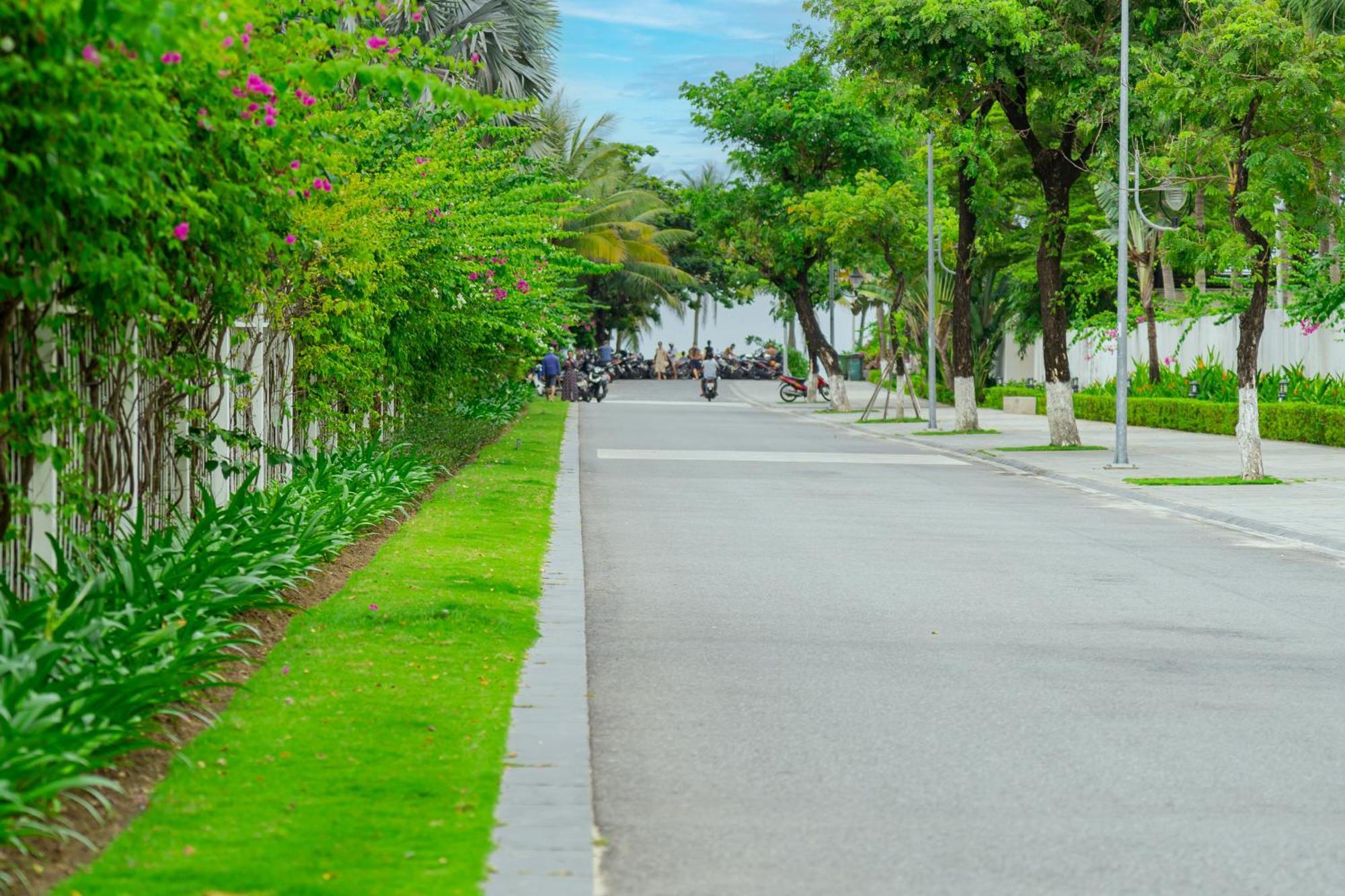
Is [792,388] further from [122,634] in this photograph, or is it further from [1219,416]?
[122,634]

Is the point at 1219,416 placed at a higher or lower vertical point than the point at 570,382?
lower

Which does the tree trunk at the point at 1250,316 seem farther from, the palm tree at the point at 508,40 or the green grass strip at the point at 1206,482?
the palm tree at the point at 508,40

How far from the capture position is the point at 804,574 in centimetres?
1288

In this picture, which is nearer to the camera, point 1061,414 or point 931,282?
point 1061,414

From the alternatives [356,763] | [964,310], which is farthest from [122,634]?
[964,310]

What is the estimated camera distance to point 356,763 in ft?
20.3

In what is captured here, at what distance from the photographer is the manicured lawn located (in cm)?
497

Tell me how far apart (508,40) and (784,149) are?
36.6ft

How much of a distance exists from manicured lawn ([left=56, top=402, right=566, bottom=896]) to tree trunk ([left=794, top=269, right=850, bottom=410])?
129ft

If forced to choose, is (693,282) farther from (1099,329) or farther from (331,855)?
(331,855)

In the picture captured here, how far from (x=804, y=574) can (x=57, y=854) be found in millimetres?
8291

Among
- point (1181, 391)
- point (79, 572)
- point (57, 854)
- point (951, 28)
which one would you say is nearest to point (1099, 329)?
point (1181, 391)

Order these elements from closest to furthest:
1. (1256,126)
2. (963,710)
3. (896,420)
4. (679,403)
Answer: (963,710), (1256,126), (896,420), (679,403)

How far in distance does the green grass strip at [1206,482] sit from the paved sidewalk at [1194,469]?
0.61 feet
